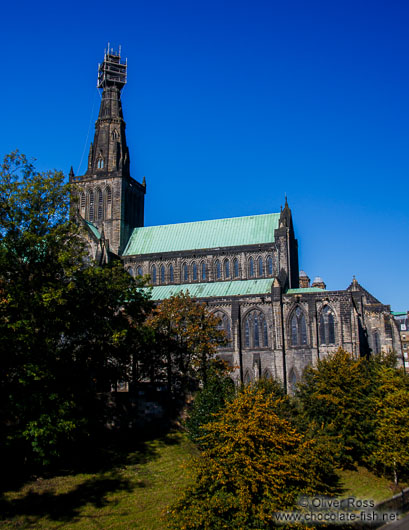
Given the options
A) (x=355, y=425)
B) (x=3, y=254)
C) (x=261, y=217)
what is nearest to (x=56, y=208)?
(x=3, y=254)

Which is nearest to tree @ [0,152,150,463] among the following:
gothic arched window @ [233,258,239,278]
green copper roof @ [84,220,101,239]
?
gothic arched window @ [233,258,239,278]

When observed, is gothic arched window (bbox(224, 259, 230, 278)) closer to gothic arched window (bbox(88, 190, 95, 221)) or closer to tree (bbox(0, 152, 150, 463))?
gothic arched window (bbox(88, 190, 95, 221))

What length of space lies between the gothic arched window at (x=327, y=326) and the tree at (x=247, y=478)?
1270 inches

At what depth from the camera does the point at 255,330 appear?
176ft

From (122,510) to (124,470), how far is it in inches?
194

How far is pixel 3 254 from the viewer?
85.2 ft

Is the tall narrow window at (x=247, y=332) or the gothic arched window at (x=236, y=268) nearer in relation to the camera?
the tall narrow window at (x=247, y=332)

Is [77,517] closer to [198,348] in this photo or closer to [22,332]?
[22,332]

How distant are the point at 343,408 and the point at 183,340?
16.3 m

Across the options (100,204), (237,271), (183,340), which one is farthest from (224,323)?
(100,204)

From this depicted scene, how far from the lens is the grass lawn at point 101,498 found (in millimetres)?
21844

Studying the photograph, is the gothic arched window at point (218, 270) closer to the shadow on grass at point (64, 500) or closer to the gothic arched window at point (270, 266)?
the gothic arched window at point (270, 266)

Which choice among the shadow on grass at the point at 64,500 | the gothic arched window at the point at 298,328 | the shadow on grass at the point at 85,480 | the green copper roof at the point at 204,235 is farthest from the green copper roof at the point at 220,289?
the shadow on grass at the point at 64,500

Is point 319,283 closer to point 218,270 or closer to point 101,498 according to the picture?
point 218,270
